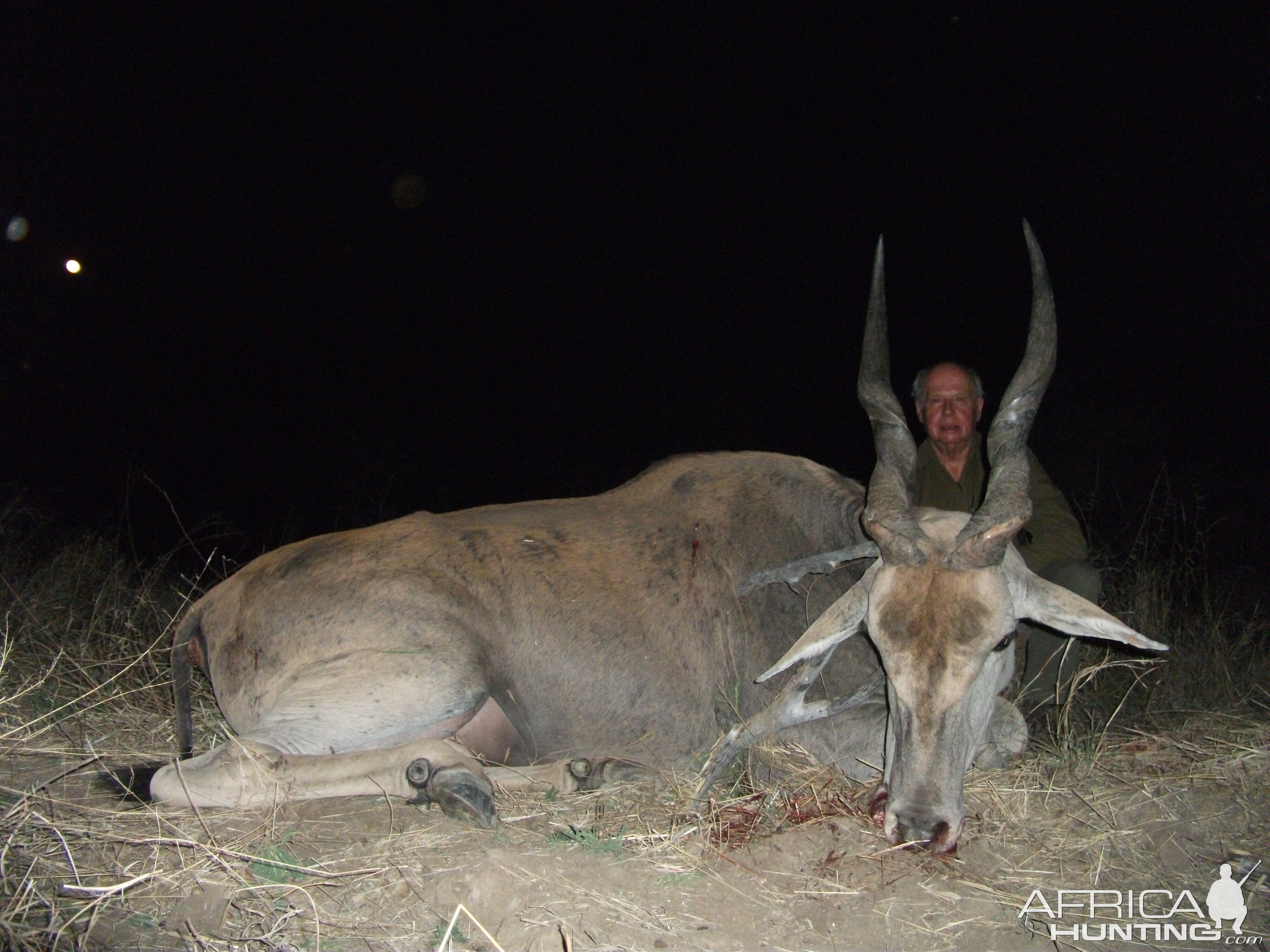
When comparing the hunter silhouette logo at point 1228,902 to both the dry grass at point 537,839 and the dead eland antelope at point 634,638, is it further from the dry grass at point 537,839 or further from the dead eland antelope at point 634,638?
the dead eland antelope at point 634,638

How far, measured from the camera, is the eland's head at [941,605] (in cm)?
293

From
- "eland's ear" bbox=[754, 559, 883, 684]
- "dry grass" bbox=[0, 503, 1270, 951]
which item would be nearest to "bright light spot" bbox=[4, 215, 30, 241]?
"dry grass" bbox=[0, 503, 1270, 951]

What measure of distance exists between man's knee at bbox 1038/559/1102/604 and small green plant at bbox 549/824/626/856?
2.35 metres

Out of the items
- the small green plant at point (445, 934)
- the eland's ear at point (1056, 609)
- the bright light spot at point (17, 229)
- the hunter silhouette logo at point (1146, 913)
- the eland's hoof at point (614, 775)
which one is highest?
the bright light spot at point (17, 229)

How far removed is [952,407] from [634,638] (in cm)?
211

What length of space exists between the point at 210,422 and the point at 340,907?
17032 millimetres

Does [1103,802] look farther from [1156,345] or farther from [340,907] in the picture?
[1156,345]

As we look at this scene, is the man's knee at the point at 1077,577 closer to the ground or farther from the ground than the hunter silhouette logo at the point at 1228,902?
farther from the ground

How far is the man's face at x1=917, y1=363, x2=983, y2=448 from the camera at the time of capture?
186 inches

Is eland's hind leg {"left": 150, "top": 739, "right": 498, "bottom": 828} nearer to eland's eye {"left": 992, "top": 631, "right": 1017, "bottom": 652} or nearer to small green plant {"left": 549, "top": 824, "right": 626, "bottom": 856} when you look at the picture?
small green plant {"left": 549, "top": 824, "right": 626, "bottom": 856}

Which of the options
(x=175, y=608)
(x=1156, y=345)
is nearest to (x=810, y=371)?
(x=1156, y=345)

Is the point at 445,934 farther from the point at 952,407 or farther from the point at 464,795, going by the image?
the point at 952,407

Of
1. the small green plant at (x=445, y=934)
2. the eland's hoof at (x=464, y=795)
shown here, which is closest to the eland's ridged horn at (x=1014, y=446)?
the eland's hoof at (x=464, y=795)

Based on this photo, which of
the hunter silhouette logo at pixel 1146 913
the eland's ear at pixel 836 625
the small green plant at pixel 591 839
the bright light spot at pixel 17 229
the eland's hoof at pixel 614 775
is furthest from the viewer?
the bright light spot at pixel 17 229
